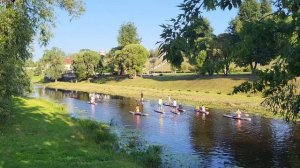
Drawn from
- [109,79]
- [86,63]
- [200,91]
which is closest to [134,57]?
[109,79]

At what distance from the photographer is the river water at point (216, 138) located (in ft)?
88.6

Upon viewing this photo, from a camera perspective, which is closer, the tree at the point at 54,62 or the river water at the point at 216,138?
the river water at the point at 216,138

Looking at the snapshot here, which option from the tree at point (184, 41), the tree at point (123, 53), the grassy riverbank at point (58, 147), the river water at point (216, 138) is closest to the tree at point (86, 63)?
the tree at point (123, 53)

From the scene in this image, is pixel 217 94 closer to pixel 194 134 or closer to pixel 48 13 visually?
pixel 194 134

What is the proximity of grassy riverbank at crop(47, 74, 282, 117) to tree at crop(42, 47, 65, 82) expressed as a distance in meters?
26.7

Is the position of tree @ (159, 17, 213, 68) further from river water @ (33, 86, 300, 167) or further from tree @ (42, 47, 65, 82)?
tree @ (42, 47, 65, 82)

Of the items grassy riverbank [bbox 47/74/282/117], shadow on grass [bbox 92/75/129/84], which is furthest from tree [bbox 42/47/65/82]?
grassy riverbank [bbox 47/74/282/117]

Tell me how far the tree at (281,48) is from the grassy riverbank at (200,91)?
3958 centimetres

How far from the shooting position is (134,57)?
12131cm

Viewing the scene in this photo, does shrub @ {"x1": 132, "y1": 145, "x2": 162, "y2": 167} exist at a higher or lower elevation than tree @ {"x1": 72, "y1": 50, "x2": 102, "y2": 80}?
lower

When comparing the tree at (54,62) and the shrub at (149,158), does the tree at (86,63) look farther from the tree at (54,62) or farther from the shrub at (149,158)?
the shrub at (149,158)

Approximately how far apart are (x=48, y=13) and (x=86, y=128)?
9796 mm

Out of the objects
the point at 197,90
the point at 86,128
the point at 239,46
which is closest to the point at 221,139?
the point at 86,128

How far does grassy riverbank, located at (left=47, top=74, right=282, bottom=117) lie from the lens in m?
62.6
